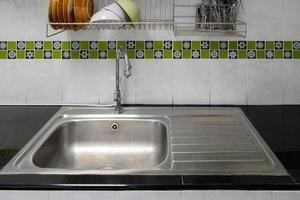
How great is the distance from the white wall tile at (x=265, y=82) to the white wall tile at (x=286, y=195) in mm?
818

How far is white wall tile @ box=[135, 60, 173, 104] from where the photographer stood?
5.70 ft

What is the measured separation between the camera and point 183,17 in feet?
5.55

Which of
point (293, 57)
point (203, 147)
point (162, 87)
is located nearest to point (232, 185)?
point (203, 147)

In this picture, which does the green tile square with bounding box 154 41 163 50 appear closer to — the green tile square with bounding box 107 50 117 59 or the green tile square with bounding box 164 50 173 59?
the green tile square with bounding box 164 50 173 59

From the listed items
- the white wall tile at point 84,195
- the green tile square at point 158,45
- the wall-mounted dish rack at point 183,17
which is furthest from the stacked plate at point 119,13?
the white wall tile at point 84,195

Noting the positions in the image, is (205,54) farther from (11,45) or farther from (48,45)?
(11,45)

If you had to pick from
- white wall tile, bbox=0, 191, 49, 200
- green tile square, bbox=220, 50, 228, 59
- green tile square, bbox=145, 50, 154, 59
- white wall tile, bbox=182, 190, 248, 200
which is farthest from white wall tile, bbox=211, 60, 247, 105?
white wall tile, bbox=0, 191, 49, 200

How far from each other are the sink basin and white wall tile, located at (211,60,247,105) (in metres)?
0.32

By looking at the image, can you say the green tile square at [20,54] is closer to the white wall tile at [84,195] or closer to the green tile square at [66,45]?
the green tile square at [66,45]

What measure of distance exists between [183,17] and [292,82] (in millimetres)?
530

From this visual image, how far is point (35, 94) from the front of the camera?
176 cm

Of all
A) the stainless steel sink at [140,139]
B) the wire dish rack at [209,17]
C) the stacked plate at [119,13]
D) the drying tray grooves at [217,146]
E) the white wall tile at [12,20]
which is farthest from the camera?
the white wall tile at [12,20]

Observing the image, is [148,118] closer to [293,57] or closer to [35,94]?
[35,94]

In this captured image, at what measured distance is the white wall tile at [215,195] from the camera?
0.98 meters
